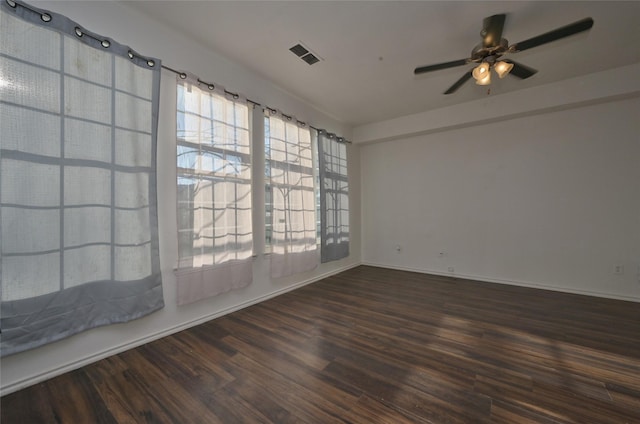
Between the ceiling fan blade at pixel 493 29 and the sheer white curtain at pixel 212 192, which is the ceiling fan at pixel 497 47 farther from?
the sheer white curtain at pixel 212 192

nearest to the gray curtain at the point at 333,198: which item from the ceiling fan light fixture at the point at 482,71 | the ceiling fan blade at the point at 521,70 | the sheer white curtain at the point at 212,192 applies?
the sheer white curtain at the point at 212,192

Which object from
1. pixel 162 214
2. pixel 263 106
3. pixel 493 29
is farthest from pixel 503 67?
pixel 162 214

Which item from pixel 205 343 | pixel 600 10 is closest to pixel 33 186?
pixel 205 343

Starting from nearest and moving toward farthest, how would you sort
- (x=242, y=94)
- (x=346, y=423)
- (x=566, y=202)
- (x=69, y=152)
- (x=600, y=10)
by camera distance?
(x=346, y=423)
(x=69, y=152)
(x=600, y=10)
(x=242, y=94)
(x=566, y=202)

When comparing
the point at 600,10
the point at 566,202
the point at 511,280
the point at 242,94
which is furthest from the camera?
the point at 511,280

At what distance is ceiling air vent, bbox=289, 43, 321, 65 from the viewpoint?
8.22 feet

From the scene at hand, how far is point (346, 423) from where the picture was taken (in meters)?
1.31

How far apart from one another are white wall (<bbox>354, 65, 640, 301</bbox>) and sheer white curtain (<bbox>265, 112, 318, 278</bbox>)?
1823 mm

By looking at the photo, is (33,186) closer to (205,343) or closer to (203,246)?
(203,246)

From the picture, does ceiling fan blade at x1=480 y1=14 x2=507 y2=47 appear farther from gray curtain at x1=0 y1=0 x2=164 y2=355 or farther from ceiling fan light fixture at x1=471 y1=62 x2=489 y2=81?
gray curtain at x1=0 y1=0 x2=164 y2=355

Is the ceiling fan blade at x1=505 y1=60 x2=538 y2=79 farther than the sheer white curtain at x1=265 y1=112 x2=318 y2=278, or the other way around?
the sheer white curtain at x1=265 y1=112 x2=318 y2=278

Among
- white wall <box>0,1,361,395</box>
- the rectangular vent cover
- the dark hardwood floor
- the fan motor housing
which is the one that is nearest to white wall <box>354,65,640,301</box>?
the dark hardwood floor

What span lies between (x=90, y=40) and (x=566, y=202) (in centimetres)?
550

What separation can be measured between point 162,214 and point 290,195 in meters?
1.57
